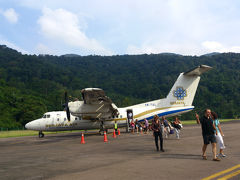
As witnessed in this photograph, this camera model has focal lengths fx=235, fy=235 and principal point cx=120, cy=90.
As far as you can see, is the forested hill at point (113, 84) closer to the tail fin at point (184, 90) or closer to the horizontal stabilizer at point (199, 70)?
the tail fin at point (184, 90)

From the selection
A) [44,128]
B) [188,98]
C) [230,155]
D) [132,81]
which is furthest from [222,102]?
[230,155]

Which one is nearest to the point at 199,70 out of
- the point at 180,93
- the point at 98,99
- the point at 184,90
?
→ the point at 184,90

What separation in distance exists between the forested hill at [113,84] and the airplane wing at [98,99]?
42.7 meters

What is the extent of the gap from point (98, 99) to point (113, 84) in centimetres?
11688

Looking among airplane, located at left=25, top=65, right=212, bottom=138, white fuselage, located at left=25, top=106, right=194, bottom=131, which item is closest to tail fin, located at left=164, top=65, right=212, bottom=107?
airplane, located at left=25, top=65, right=212, bottom=138

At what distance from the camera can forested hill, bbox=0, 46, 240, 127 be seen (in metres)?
69.7

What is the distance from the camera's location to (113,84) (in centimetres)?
13812

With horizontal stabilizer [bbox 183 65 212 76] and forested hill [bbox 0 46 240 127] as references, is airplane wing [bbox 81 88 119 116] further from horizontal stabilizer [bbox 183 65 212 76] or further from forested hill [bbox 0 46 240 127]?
forested hill [bbox 0 46 240 127]

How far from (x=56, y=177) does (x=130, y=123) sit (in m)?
18.5

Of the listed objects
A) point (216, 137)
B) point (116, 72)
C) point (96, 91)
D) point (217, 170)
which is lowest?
point (217, 170)

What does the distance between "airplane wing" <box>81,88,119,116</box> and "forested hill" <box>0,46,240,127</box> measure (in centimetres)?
4272

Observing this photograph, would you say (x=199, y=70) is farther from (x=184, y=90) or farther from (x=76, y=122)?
(x=76, y=122)

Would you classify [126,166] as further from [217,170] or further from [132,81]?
[132,81]

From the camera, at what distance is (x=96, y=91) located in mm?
19781
